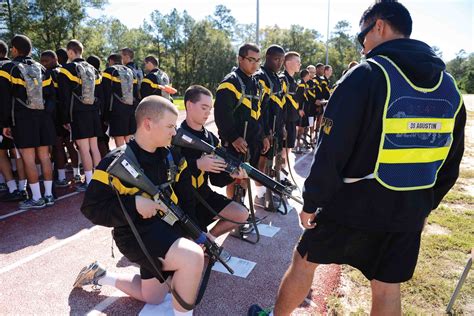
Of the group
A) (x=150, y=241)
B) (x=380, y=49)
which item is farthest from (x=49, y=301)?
(x=380, y=49)

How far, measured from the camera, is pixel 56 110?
6.20 meters

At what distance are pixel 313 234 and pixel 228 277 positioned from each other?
62.8 inches

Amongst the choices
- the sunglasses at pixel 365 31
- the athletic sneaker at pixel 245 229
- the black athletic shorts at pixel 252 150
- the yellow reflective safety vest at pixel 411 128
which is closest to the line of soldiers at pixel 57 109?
the black athletic shorts at pixel 252 150

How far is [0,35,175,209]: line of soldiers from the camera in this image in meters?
5.15

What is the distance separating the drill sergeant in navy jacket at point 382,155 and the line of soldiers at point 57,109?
318cm

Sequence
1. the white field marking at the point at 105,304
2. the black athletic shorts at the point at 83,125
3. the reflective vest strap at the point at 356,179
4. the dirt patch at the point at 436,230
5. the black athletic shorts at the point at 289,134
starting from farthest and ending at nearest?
the black athletic shorts at the point at 289,134, the black athletic shorts at the point at 83,125, the dirt patch at the point at 436,230, the white field marking at the point at 105,304, the reflective vest strap at the point at 356,179

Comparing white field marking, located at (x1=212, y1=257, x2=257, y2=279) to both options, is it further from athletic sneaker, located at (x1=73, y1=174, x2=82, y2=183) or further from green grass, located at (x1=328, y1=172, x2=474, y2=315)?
athletic sneaker, located at (x1=73, y1=174, x2=82, y2=183)

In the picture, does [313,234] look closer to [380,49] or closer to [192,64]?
[380,49]

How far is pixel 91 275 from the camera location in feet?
10.1

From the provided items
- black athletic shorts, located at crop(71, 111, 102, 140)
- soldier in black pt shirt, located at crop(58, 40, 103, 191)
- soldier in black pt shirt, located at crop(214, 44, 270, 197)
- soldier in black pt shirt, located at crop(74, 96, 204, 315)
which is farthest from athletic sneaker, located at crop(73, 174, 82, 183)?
soldier in black pt shirt, located at crop(74, 96, 204, 315)

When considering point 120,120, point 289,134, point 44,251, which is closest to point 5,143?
point 120,120

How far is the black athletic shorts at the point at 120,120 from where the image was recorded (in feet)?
22.4

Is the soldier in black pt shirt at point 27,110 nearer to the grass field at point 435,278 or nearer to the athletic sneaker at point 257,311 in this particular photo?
the athletic sneaker at point 257,311

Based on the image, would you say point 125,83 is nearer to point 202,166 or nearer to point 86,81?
point 86,81
